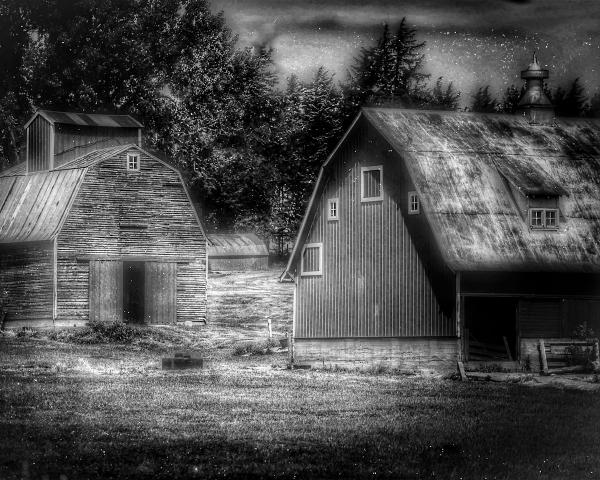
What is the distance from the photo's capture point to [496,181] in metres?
29.7

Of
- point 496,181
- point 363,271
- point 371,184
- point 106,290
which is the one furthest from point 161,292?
point 496,181

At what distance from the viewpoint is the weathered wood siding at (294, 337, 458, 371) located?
96.4 ft

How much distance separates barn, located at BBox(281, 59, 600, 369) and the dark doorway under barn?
3 centimetres

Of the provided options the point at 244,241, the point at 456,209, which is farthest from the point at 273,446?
the point at 244,241

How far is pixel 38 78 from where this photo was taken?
28500 millimetres

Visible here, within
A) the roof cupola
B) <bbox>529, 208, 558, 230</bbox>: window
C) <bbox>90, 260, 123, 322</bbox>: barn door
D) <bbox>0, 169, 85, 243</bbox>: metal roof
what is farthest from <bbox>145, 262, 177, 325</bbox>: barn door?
<bbox>529, 208, 558, 230</bbox>: window

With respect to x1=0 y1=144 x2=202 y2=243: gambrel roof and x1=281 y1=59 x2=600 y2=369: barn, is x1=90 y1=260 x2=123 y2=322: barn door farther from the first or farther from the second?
x1=281 y1=59 x2=600 y2=369: barn

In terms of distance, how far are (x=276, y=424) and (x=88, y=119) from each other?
27.1m

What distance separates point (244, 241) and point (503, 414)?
45717 mm

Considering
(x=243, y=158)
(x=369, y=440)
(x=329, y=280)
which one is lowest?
(x=369, y=440)

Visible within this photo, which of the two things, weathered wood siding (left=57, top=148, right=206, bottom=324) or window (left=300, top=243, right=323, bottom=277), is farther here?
weathered wood siding (left=57, top=148, right=206, bottom=324)

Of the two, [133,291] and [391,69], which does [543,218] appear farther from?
A: [133,291]

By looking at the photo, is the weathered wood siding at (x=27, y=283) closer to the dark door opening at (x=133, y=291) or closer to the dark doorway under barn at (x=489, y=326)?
the dark door opening at (x=133, y=291)

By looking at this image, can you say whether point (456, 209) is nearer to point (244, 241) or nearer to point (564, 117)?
point (564, 117)
